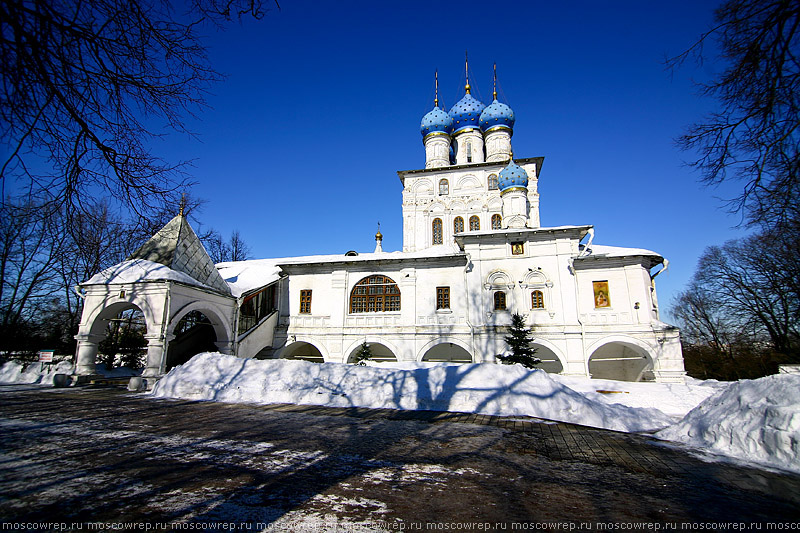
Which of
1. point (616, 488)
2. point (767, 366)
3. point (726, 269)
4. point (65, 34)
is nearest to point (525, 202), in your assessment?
point (767, 366)

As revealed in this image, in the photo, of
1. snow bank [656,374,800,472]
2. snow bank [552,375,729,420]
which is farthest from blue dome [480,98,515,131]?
snow bank [656,374,800,472]

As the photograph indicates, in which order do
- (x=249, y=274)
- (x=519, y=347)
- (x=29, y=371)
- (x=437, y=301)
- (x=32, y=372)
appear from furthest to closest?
1. (x=249, y=274)
2. (x=437, y=301)
3. (x=519, y=347)
4. (x=29, y=371)
5. (x=32, y=372)

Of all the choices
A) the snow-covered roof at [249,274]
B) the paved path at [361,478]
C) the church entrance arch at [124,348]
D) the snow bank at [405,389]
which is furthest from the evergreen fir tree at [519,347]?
the church entrance arch at [124,348]

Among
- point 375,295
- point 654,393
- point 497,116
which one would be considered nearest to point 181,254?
point 375,295

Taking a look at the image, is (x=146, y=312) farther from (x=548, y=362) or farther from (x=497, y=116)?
(x=497, y=116)

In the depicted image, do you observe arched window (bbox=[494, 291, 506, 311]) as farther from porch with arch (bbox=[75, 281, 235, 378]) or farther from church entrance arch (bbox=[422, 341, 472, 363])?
porch with arch (bbox=[75, 281, 235, 378])

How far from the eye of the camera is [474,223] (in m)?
27.2

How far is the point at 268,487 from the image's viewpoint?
3.50 m

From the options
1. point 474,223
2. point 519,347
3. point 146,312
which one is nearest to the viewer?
point 146,312

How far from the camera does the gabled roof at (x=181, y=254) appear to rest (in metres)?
15.6

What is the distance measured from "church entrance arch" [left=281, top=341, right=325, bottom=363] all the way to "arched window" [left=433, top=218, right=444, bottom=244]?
10968mm

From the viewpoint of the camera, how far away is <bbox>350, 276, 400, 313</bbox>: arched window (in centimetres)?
2072

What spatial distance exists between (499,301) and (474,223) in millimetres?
8976

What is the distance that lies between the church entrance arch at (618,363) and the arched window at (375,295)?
33.7ft
